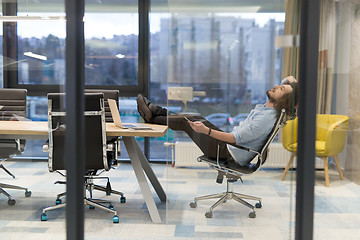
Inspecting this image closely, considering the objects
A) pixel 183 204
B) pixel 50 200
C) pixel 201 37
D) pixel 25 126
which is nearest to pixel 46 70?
pixel 25 126

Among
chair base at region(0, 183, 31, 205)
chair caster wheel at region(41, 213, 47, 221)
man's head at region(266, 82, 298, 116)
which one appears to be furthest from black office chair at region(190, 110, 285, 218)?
chair base at region(0, 183, 31, 205)

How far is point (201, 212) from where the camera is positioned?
8.73ft

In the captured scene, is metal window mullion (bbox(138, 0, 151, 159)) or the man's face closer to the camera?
the man's face

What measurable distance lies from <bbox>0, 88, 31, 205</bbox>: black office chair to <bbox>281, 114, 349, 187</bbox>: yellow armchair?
1.90 metres

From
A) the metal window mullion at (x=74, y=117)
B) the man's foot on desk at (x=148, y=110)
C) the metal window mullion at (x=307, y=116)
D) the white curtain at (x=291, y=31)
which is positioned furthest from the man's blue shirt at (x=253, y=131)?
the man's foot on desk at (x=148, y=110)

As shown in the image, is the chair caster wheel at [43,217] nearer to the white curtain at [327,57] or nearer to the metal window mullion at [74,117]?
the metal window mullion at [74,117]

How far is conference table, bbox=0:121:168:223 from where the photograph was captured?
123 inches

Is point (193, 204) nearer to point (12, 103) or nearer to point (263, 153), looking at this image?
point (263, 153)

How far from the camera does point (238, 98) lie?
2422 mm

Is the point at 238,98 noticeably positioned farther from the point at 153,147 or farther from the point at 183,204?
the point at 153,147

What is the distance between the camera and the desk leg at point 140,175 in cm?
348

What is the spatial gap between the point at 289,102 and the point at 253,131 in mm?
741

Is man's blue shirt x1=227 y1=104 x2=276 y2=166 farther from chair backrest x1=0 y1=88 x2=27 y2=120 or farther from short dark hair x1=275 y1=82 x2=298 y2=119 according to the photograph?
chair backrest x1=0 y1=88 x2=27 y2=120

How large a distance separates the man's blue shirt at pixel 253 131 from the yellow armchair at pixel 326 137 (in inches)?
11.0
